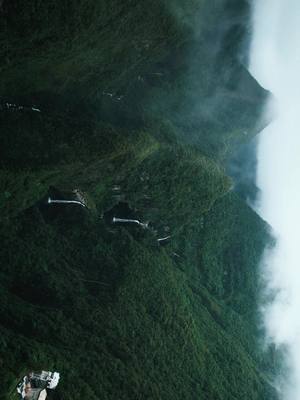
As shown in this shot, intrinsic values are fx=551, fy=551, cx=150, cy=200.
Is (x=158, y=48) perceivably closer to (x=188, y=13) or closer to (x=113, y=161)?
(x=188, y=13)

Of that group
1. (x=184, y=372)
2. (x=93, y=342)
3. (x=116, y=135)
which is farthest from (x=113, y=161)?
(x=184, y=372)

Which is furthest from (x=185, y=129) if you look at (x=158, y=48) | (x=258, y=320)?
(x=258, y=320)

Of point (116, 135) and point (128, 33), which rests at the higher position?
point (128, 33)

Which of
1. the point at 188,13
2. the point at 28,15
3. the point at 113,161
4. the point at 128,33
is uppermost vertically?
the point at 188,13

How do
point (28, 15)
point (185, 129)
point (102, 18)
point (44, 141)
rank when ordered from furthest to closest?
point (185, 129)
point (44, 141)
point (102, 18)
point (28, 15)

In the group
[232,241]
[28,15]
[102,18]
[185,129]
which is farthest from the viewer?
[232,241]

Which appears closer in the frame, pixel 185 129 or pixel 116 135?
pixel 116 135
